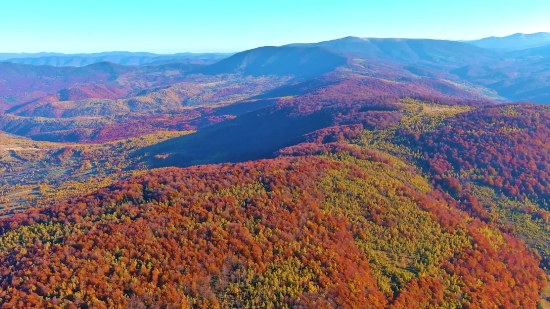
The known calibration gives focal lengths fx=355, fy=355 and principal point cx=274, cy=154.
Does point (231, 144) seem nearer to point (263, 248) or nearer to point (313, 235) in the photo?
point (313, 235)

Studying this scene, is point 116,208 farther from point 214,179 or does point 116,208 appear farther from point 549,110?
point 549,110

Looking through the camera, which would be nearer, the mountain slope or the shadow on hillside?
the mountain slope

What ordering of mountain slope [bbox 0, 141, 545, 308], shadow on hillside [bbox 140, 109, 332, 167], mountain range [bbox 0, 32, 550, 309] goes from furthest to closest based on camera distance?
shadow on hillside [bbox 140, 109, 332, 167], mountain range [bbox 0, 32, 550, 309], mountain slope [bbox 0, 141, 545, 308]

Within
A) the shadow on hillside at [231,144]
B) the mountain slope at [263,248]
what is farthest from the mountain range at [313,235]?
the shadow on hillside at [231,144]

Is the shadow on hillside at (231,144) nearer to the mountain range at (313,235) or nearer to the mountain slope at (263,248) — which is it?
the mountain range at (313,235)

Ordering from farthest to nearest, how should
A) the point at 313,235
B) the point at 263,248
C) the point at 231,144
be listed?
the point at 231,144 < the point at 313,235 < the point at 263,248

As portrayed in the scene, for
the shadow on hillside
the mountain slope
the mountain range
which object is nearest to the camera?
the mountain slope

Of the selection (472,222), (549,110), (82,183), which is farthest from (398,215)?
(82,183)

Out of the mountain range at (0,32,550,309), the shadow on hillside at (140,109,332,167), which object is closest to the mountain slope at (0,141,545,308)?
the mountain range at (0,32,550,309)

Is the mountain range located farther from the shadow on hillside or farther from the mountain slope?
the shadow on hillside

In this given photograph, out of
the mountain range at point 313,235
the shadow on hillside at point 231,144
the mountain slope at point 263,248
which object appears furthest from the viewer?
the shadow on hillside at point 231,144

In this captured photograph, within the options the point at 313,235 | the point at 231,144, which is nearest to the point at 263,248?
the point at 313,235

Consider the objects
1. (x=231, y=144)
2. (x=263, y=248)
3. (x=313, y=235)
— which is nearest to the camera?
(x=263, y=248)
